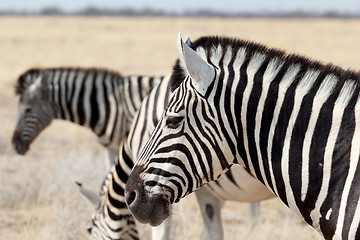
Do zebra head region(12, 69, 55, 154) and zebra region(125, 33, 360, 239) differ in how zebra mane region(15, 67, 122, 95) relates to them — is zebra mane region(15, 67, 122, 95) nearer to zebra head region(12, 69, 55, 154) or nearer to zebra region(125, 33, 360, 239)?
zebra head region(12, 69, 55, 154)

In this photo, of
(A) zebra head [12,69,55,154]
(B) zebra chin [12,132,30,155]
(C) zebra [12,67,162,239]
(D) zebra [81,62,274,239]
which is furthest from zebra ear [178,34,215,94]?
(B) zebra chin [12,132,30,155]

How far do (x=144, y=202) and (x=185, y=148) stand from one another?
1.15 ft

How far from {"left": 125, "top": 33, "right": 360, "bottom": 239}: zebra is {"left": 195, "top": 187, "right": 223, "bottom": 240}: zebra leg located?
215 cm

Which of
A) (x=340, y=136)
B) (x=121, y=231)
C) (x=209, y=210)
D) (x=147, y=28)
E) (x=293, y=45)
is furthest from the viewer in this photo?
(x=147, y=28)

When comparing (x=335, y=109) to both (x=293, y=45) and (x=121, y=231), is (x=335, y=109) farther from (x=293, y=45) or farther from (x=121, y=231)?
(x=293, y=45)

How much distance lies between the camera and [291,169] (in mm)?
3266

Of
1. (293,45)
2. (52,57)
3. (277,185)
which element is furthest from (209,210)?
(293,45)

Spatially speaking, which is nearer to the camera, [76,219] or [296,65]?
[296,65]

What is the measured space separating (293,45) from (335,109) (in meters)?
40.8

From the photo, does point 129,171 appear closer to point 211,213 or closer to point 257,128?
point 211,213

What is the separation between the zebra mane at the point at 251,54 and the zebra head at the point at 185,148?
0.12m

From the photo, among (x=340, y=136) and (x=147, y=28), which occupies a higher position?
(x=340, y=136)

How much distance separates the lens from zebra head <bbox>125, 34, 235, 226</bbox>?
3.32m

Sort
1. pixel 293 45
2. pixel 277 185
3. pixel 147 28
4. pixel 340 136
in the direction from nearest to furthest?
pixel 340 136
pixel 277 185
pixel 293 45
pixel 147 28
